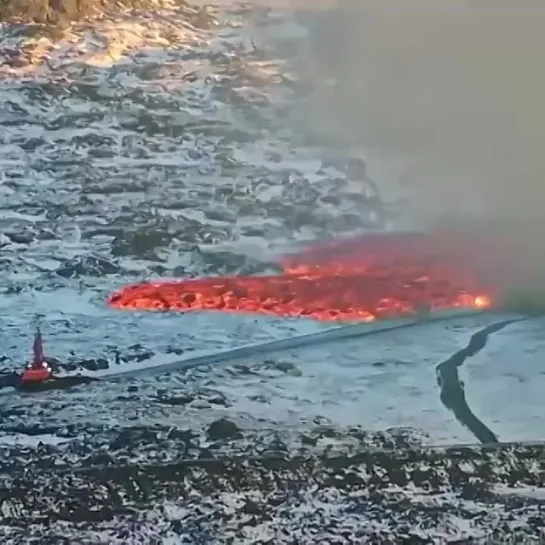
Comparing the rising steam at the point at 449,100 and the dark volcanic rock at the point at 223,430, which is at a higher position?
the rising steam at the point at 449,100

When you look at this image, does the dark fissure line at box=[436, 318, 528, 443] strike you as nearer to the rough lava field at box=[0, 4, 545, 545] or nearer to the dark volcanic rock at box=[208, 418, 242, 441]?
the rough lava field at box=[0, 4, 545, 545]

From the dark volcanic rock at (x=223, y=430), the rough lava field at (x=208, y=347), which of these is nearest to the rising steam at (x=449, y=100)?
the rough lava field at (x=208, y=347)

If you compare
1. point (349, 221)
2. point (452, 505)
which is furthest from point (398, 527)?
point (349, 221)

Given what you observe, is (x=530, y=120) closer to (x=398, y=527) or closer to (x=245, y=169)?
(x=245, y=169)

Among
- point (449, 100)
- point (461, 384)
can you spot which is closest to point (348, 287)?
point (461, 384)

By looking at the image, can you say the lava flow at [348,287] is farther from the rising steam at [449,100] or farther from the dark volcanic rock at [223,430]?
the dark volcanic rock at [223,430]

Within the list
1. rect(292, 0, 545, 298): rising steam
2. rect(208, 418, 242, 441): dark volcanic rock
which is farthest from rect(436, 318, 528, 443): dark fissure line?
rect(208, 418, 242, 441): dark volcanic rock
